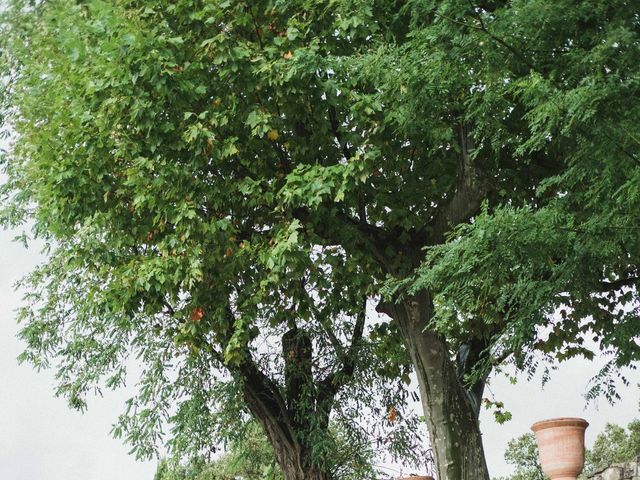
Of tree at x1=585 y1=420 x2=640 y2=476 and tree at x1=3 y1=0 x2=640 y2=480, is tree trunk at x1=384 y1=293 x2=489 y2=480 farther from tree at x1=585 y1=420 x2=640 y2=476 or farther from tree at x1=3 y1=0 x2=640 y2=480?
tree at x1=585 y1=420 x2=640 y2=476

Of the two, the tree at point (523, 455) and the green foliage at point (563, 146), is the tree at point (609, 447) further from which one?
the green foliage at point (563, 146)

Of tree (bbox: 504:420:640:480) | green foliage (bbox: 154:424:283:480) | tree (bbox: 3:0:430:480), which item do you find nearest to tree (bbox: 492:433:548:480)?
tree (bbox: 504:420:640:480)

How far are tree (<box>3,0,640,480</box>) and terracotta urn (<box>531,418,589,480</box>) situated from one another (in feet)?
4.57

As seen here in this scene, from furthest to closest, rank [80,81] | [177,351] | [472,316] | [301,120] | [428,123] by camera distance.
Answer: [177,351] < [472,316] < [301,120] < [80,81] < [428,123]

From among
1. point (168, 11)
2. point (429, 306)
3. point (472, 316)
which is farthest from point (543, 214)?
point (168, 11)

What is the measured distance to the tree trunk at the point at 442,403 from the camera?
12.5m

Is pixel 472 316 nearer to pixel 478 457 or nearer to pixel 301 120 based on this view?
pixel 478 457

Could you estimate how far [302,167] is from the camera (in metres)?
12.2

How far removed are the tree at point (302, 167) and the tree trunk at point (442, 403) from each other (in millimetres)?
27

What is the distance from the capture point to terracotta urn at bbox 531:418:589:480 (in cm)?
1427

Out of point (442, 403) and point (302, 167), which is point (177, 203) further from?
point (442, 403)

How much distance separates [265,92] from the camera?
41.3 ft

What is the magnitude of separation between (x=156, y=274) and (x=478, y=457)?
5.13 meters

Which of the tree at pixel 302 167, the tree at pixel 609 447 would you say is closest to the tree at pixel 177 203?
the tree at pixel 302 167
